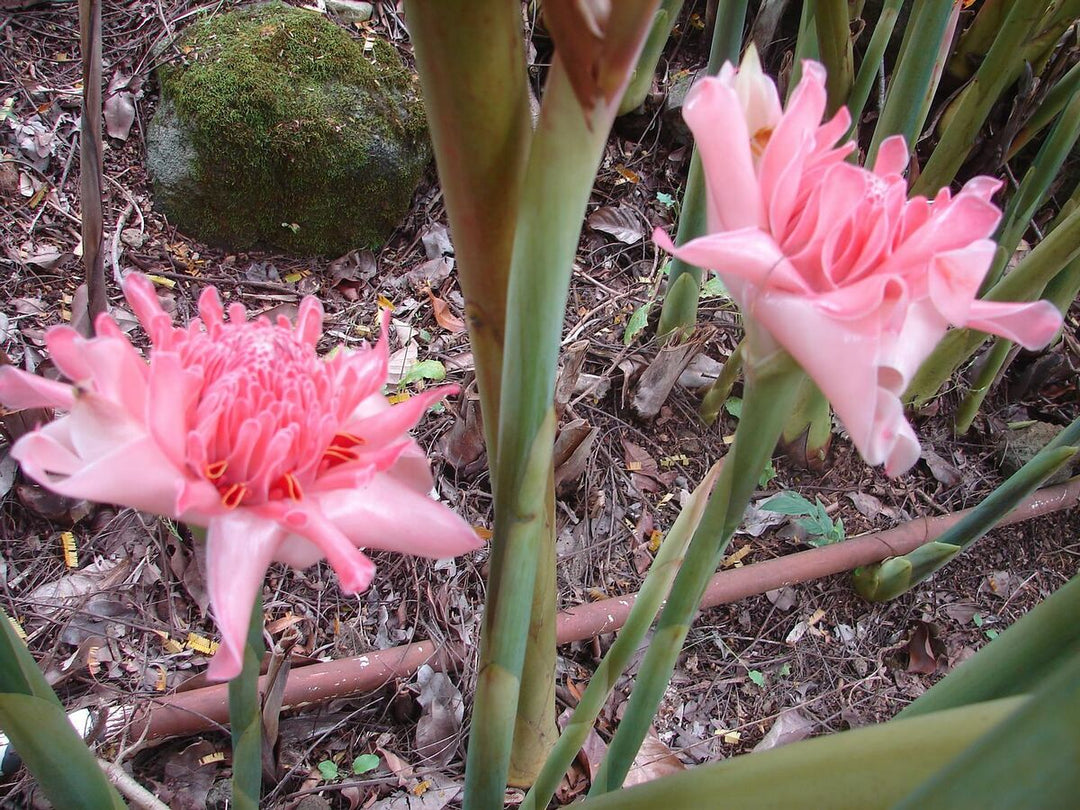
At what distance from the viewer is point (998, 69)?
0.85 meters

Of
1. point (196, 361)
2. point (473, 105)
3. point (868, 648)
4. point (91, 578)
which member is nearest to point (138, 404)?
point (196, 361)

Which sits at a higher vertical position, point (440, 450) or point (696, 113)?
point (696, 113)

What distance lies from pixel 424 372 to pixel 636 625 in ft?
2.36

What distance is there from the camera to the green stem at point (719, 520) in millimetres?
340

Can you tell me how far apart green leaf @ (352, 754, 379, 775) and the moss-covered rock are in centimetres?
91

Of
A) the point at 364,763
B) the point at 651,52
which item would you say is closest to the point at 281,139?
the point at 651,52

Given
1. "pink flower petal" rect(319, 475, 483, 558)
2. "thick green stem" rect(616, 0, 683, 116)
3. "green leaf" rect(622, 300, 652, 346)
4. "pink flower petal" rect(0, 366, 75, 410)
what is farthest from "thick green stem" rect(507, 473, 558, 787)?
"green leaf" rect(622, 300, 652, 346)

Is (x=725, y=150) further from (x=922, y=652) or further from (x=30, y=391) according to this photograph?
(x=922, y=652)

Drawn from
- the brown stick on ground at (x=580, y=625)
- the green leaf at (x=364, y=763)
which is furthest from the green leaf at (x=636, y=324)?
the green leaf at (x=364, y=763)

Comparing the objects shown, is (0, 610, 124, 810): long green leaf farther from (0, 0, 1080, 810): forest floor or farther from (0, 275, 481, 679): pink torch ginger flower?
(0, 0, 1080, 810): forest floor

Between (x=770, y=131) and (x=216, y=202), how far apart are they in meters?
1.23

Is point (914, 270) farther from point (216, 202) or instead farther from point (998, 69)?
point (216, 202)

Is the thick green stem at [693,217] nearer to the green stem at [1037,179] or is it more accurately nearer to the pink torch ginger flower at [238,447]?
the green stem at [1037,179]

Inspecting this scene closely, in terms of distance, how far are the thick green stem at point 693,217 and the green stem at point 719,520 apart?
0.45 meters
